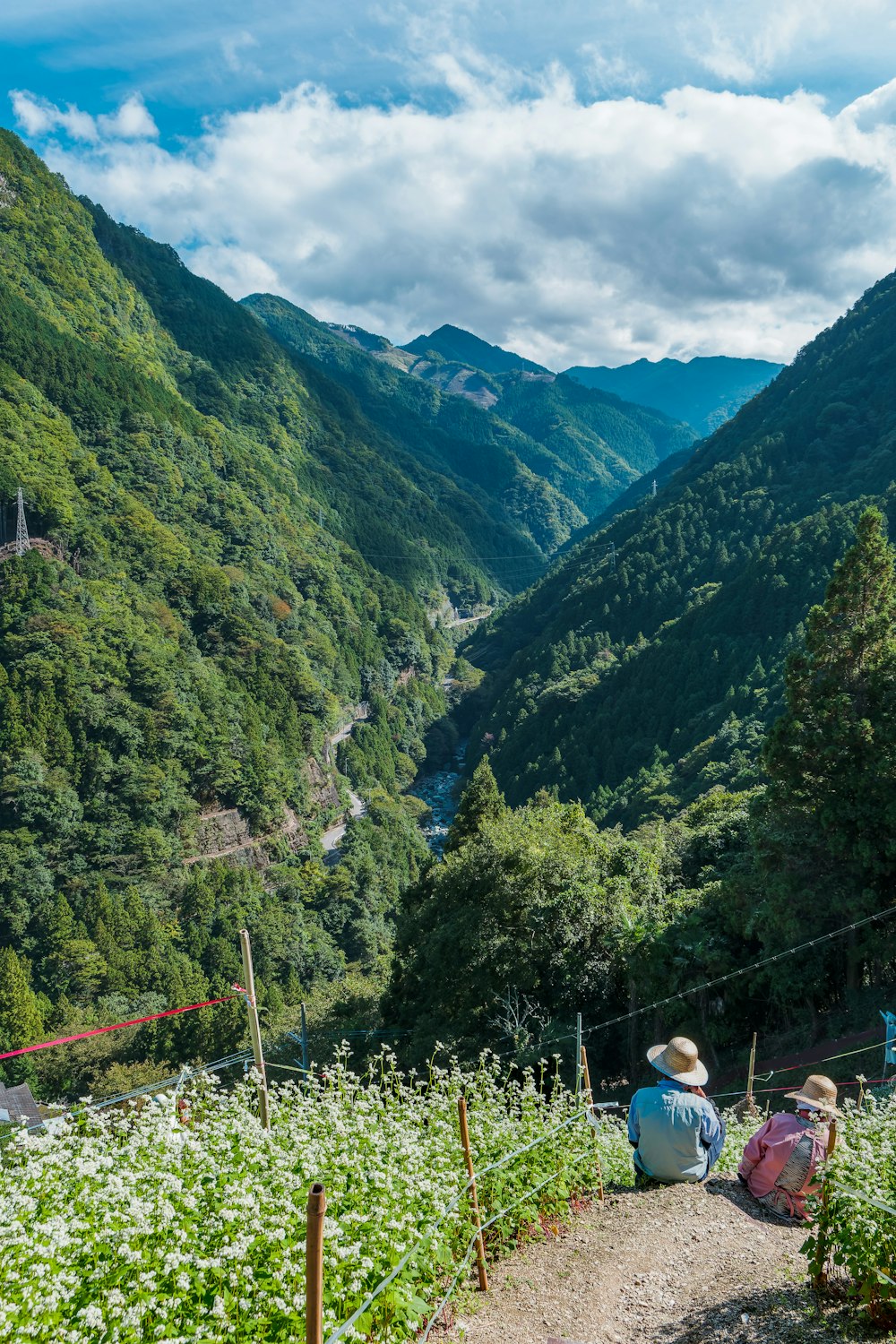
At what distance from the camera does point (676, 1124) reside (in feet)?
21.4

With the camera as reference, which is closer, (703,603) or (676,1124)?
(676,1124)

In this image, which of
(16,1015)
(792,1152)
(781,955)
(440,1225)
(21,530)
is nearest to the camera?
(440,1225)

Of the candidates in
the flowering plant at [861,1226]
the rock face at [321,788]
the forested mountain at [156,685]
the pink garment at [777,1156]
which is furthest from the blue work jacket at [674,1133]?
the rock face at [321,788]

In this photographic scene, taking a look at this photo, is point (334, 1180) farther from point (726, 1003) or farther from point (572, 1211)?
point (726, 1003)

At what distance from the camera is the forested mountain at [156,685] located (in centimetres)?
5625

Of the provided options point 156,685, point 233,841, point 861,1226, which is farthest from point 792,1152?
point 156,685

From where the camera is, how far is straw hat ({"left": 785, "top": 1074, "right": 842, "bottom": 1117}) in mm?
6008

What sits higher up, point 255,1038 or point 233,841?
point 255,1038

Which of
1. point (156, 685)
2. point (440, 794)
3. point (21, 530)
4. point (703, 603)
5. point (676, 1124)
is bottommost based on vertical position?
point (440, 794)

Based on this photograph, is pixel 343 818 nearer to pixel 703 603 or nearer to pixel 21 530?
pixel 21 530

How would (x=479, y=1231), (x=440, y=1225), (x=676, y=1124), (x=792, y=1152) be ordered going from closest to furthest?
(x=440, y=1225), (x=479, y=1231), (x=792, y=1152), (x=676, y=1124)

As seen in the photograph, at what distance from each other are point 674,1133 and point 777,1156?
0.78m

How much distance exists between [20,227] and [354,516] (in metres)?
73.1

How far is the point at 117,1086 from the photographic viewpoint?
38469mm
